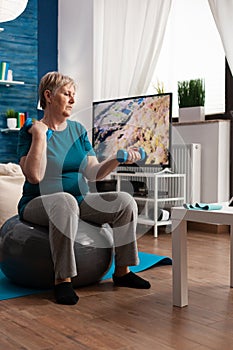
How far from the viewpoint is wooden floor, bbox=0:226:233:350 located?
1585 mm

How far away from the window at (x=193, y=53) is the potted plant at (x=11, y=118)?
54.2 inches

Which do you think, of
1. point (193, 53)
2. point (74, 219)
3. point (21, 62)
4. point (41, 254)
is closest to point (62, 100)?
point (74, 219)

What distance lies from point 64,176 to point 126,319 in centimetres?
75

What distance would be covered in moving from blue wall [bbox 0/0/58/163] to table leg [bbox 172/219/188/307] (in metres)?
3.29

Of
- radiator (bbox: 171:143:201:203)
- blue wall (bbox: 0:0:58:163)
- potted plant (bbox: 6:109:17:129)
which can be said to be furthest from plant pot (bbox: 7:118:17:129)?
radiator (bbox: 171:143:201:203)

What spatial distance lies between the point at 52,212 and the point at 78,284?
392mm

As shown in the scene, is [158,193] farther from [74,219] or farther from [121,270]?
[74,219]

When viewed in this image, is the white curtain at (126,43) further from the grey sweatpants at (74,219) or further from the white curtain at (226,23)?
the grey sweatpants at (74,219)

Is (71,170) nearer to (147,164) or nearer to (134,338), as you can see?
(134,338)

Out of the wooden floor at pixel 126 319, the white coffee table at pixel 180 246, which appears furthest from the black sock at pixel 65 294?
the white coffee table at pixel 180 246

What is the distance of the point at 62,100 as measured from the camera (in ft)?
7.49

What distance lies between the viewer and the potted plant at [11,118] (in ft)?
15.8

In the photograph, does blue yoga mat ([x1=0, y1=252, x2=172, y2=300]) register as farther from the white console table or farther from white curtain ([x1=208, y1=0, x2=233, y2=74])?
white curtain ([x1=208, y1=0, x2=233, y2=74])

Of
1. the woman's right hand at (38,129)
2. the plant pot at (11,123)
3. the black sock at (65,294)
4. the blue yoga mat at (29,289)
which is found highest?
the plant pot at (11,123)
